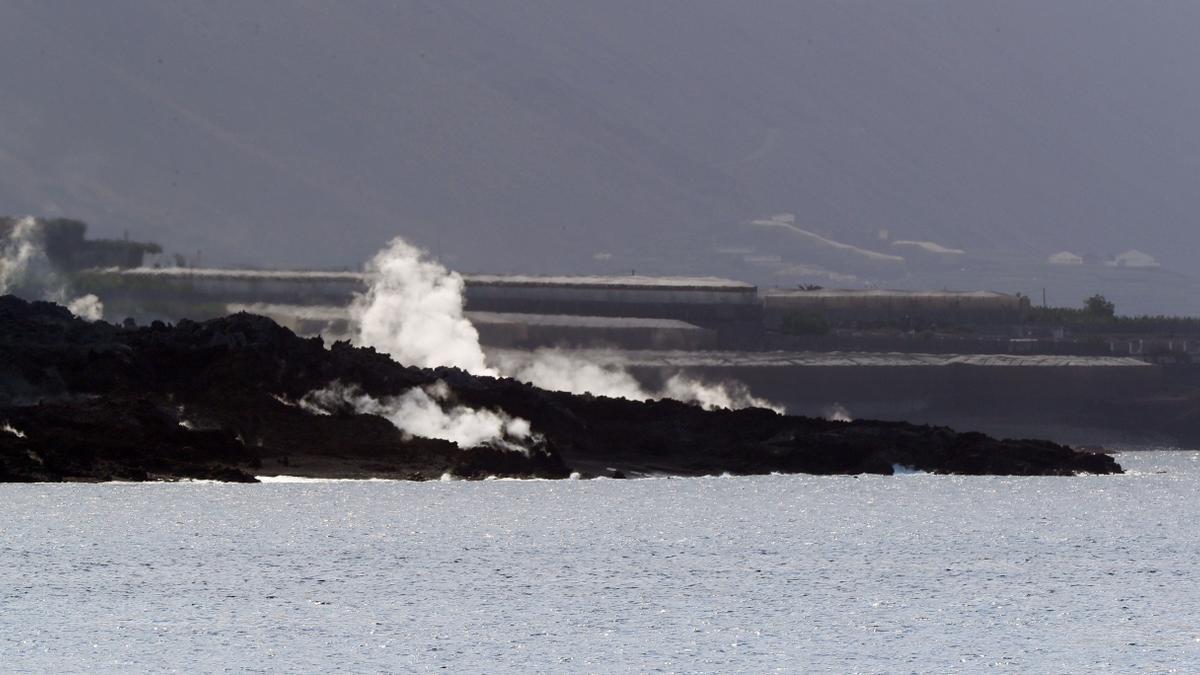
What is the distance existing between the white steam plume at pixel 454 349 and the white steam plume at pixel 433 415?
2121cm

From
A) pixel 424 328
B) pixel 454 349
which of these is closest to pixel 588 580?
pixel 424 328

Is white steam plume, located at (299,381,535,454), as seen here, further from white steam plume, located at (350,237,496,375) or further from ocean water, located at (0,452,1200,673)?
white steam plume, located at (350,237,496,375)

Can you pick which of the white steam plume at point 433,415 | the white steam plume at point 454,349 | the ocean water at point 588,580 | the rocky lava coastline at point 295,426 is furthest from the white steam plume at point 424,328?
the white steam plume at point 433,415

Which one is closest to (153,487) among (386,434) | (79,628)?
(386,434)

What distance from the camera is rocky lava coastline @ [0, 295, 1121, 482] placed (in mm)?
106688

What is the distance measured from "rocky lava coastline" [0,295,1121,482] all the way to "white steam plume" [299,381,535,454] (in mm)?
313

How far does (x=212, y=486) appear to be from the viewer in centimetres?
11512

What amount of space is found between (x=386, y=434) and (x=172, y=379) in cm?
908

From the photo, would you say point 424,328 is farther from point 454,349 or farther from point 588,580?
point 588,580

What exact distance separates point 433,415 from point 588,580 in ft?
96.7

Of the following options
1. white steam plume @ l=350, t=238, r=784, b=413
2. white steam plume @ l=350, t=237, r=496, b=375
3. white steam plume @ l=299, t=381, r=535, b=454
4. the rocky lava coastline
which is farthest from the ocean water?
white steam plume @ l=350, t=238, r=784, b=413

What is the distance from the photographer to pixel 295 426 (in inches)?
4363

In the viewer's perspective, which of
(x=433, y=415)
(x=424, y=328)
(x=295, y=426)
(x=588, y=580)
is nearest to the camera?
(x=588, y=580)

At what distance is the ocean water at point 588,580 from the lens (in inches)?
2608
